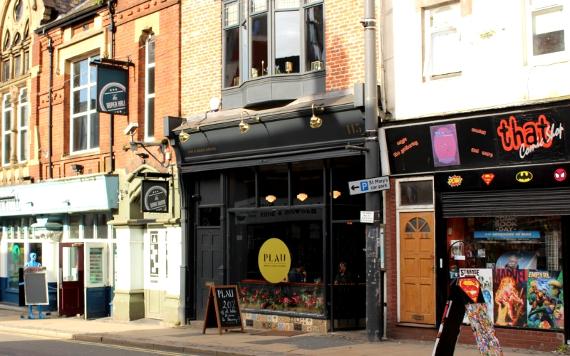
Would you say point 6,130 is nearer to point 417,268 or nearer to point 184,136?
point 184,136

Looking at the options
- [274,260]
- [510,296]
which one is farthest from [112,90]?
[510,296]

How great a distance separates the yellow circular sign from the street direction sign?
3.13 m

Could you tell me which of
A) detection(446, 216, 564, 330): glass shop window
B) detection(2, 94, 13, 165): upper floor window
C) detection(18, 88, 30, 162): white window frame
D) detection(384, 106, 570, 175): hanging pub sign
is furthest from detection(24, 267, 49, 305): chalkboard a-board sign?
detection(446, 216, 564, 330): glass shop window

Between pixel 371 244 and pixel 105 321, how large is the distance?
29.5ft

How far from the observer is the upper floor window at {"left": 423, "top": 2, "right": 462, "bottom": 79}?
14.6 metres

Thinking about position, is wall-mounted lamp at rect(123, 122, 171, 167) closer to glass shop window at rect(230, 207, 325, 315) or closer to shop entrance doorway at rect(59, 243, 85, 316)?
glass shop window at rect(230, 207, 325, 315)

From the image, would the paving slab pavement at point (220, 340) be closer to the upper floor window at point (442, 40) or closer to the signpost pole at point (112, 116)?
the signpost pole at point (112, 116)

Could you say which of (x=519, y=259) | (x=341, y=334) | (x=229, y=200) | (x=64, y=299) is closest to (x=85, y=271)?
(x=64, y=299)

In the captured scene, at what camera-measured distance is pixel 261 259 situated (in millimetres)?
18062

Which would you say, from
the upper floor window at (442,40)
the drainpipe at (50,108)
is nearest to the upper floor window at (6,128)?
the drainpipe at (50,108)

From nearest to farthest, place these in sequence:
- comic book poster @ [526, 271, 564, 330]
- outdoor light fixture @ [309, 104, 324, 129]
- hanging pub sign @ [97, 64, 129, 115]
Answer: comic book poster @ [526, 271, 564, 330] < outdoor light fixture @ [309, 104, 324, 129] < hanging pub sign @ [97, 64, 129, 115]

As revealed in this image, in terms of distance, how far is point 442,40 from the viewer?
48.9ft

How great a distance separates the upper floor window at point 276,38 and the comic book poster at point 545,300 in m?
6.40

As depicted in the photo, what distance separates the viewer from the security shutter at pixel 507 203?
13.0 metres
